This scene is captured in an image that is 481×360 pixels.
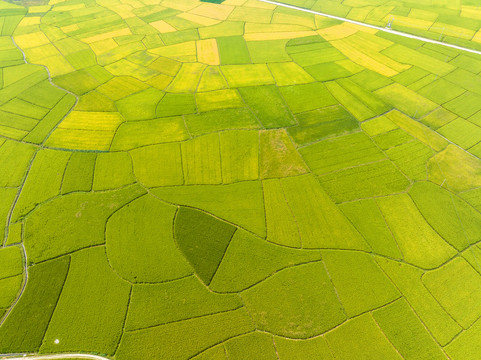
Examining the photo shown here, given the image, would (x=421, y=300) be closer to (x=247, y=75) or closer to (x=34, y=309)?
(x=34, y=309)

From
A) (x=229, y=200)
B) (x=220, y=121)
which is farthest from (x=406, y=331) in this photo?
(x=220, y=121)

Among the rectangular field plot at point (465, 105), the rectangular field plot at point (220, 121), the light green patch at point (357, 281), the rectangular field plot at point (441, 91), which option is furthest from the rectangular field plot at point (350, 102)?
A: the light green patch at point (357, 281)

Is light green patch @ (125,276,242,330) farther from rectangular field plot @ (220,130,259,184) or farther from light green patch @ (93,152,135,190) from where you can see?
light green patch @ (93,152,135,190)

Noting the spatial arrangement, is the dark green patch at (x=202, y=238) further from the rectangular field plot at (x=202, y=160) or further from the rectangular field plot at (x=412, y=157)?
the rectangular field plot at (x=412, y=157)

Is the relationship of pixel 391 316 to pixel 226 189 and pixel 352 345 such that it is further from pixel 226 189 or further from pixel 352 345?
pixel 226 189

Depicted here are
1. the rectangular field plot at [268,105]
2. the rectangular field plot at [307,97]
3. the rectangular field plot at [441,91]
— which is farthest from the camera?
the rectangular field plot at [441,91]

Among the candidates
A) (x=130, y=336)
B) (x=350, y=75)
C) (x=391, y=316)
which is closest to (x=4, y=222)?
(x=130, y=336)
